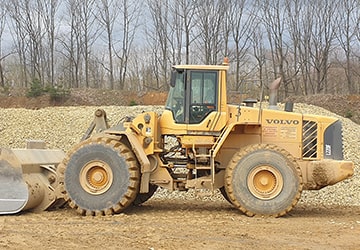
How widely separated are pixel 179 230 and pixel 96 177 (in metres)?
2.37

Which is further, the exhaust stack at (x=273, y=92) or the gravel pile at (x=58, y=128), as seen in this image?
the gravel pile at (x=58, y=128)

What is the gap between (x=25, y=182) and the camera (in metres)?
9.50

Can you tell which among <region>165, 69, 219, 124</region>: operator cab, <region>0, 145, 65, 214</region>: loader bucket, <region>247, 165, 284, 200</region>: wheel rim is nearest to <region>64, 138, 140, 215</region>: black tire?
<region>0, 145, 65, 214</region>: loader bucket

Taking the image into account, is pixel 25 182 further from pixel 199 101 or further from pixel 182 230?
pixel 199 101

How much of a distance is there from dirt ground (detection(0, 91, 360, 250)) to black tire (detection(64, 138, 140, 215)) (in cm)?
26

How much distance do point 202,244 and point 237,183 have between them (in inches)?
108

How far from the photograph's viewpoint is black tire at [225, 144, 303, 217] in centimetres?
948

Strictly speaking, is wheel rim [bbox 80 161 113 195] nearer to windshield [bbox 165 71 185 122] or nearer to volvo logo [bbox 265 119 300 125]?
windshield [bbox 165 71 185 122]

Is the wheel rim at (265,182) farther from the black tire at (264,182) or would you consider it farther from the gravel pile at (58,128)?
the gravel pile at (58,128)

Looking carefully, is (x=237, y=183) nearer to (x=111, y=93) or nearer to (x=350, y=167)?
(x=350, y=167)

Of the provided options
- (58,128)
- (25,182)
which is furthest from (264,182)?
(58,128)

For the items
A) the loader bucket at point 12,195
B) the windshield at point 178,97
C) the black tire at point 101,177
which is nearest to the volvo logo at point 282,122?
the windshield at point 178,97

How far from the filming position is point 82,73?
45.4 meters

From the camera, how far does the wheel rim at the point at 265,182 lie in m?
9.56
